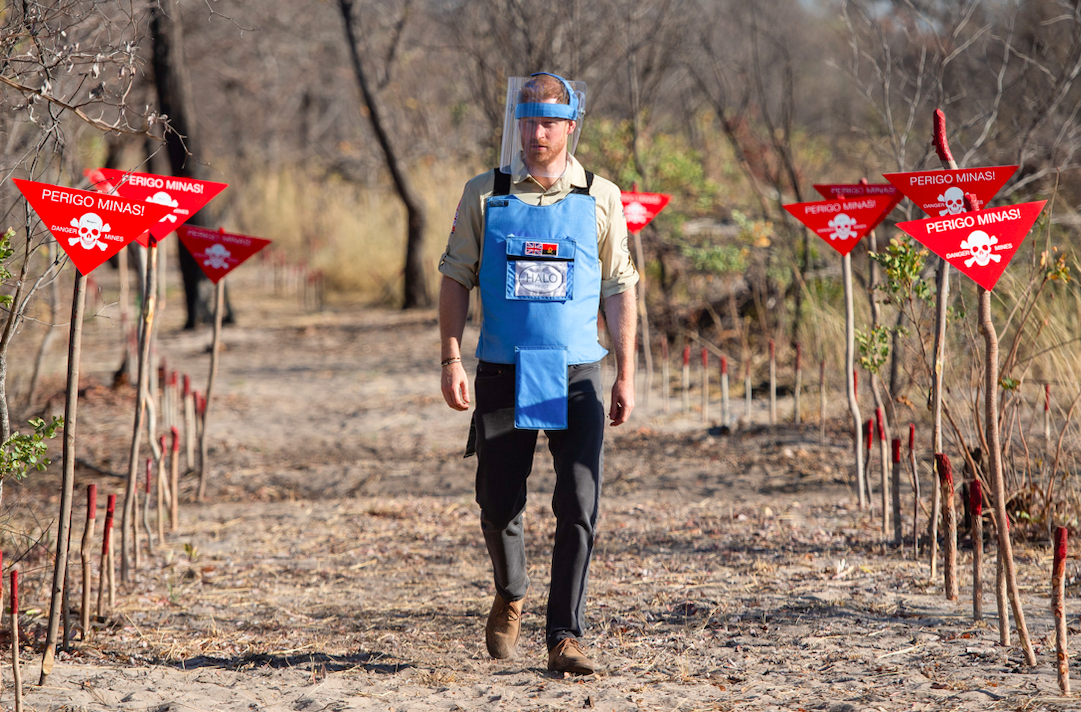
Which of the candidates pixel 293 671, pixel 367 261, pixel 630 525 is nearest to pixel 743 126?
pixel 367 261

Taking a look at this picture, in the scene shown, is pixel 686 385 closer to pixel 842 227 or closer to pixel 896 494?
pixel 842 227

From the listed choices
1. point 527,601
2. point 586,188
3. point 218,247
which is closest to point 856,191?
point 586,188

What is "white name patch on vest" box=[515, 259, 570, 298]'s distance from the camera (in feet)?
9.55

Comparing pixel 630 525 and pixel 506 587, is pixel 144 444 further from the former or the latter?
pixel 506 587

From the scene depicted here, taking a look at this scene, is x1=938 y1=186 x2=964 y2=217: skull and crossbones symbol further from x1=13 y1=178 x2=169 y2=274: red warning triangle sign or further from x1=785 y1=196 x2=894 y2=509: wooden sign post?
x1=13 y1=178 x2=169 y2=274: red warning triangle sign

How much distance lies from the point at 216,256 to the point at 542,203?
2.52 m

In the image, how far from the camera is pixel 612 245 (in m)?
3.05

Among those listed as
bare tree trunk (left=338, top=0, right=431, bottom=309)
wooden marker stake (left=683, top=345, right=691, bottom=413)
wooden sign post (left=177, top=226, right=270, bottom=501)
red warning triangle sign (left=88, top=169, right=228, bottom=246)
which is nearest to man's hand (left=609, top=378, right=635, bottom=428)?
red warning triangle sign (left=88, top=169, right=228, bottom=246)

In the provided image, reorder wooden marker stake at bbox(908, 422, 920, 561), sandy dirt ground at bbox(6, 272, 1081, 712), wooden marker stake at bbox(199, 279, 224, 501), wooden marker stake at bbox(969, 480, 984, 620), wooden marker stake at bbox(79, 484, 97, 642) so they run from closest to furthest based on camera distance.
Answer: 1. sandy dirt ground at bbox(6, 272, 1081, 712)
2. wooden marker stake at bbox(969, 480, 984, 620)
3. wooden marker stake at bbox(79, 484, 97, 642)
4. wooden marker stake at bbox(908, 422, 920, 561)
5. wooden marker stake at bbox(199, 279, 224, 501)

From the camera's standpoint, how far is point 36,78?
4023 millimetres

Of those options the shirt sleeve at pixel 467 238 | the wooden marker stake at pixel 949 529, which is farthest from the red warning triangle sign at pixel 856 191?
the shirt sleeve at pixel 467 238

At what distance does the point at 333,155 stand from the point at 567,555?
16.9 m

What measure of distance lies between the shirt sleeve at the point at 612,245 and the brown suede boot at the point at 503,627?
1002 mm

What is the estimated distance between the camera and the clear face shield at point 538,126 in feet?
9.62
